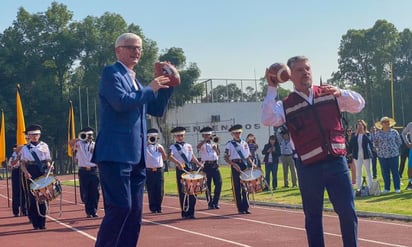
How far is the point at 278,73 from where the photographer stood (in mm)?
6578

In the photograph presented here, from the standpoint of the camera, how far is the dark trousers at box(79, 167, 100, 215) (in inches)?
674

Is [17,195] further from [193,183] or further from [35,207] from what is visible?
[193,183]

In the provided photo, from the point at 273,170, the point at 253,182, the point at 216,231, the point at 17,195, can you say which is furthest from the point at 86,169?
the point at 273,170

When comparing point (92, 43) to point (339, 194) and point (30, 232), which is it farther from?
point (339, 194)

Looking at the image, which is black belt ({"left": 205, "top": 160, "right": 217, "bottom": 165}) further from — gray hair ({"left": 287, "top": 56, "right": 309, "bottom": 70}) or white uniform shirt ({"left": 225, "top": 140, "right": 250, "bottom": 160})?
gray hair ({"left": 287, "top": 56, "right": 309, "bottom": 70})

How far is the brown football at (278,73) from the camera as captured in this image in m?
6.56

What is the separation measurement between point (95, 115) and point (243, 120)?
49.9 feet

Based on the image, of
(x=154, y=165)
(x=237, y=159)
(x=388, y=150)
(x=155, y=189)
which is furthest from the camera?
(x=154, y=165)

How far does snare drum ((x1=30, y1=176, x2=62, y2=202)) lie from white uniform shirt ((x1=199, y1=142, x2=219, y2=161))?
4481 millimetres

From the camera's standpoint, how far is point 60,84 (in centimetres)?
7238

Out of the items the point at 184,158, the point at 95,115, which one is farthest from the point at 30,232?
the point at 95,115

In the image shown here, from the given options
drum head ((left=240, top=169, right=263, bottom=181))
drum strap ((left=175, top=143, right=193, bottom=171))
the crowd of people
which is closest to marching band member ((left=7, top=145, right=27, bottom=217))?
drum strap ((left=175, top=143, right=193, bottom=171))

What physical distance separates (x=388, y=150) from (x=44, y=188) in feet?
30.4

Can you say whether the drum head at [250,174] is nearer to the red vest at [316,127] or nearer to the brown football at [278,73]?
the red vest at [316,127]
